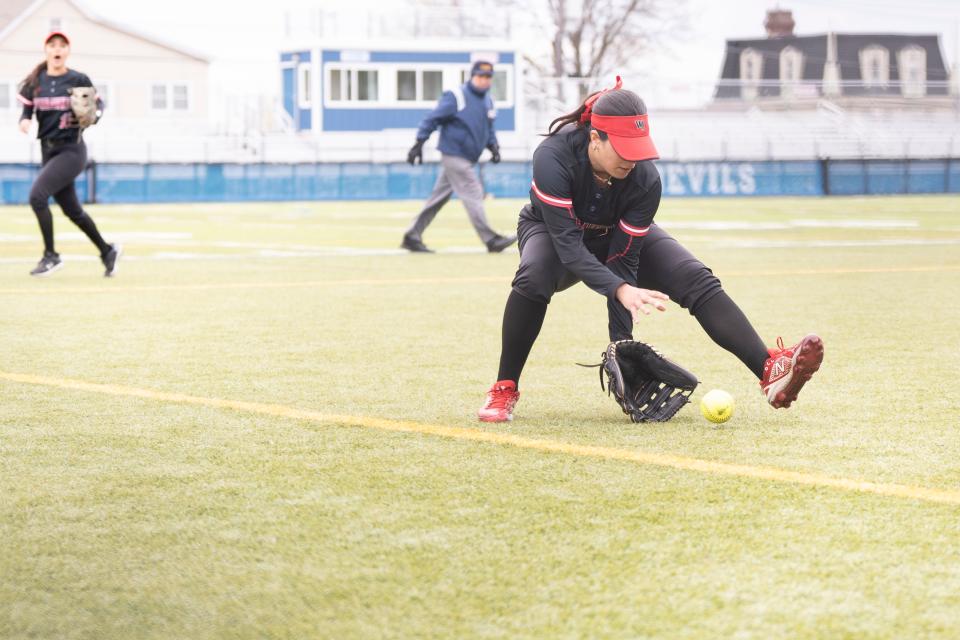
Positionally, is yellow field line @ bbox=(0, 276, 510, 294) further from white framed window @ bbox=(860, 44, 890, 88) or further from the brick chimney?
the brick chimney

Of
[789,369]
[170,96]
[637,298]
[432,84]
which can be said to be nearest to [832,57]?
[432,84]

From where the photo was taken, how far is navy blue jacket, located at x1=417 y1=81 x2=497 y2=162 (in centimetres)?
1614

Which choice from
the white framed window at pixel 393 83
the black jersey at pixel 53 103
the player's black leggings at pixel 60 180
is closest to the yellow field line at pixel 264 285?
the player's black leggings at pixel 60 180

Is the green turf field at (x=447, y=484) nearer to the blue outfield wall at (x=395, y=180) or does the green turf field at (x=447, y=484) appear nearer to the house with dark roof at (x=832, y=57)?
the blue outfield wall at (x=395, y=180)

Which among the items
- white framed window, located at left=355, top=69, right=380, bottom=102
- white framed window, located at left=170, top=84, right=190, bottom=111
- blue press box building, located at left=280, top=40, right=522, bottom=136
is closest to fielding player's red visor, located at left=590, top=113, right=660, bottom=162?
blue press box building, located at left=280, top=40, right=522, bottom=136

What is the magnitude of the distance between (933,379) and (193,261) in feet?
32.6

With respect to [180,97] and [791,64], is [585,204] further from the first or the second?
[791,64]

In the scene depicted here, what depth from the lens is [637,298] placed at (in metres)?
5.48

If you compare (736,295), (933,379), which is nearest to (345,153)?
(736,295)

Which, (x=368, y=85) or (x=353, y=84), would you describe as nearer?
(x=353, y=84)

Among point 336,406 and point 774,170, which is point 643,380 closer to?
point 336,406

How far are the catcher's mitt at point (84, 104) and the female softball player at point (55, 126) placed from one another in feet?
0.44

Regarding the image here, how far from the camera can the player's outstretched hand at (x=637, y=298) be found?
5.39 m

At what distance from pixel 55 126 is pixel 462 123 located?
4.97 meters
